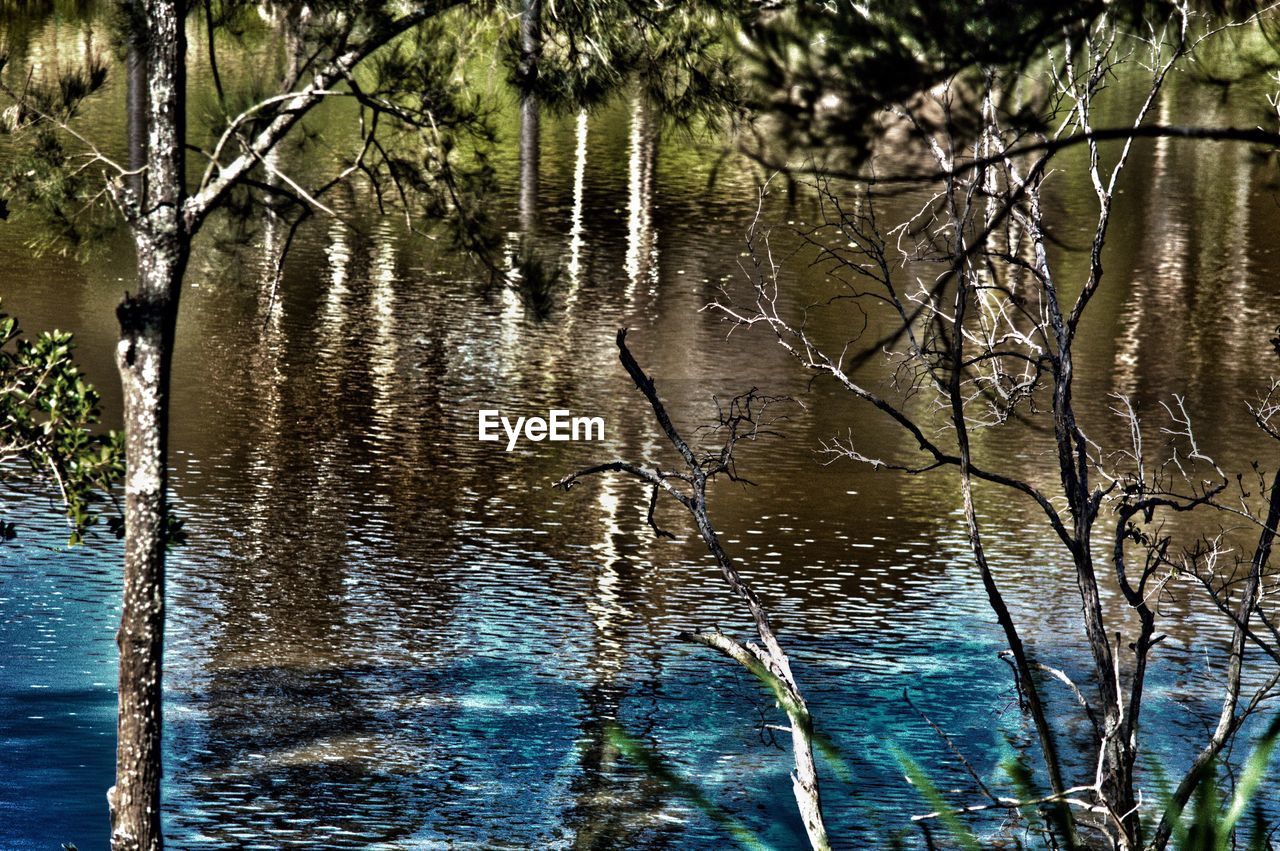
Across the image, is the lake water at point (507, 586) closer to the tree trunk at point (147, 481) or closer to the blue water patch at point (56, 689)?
the blue water patch at point (56, 689)

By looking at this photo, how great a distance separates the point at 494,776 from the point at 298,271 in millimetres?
13955

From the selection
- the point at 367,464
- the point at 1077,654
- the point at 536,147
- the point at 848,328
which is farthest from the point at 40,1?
the point at 536,147

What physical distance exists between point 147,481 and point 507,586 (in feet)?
16.7

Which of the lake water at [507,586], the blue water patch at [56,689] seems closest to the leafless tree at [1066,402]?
the lake water at [507,586]

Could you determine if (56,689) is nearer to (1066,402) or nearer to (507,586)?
(507,586)

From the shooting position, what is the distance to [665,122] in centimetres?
920

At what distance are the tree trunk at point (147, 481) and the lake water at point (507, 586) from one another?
126 cm

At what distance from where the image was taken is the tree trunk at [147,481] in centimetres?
737

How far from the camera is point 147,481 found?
739cm

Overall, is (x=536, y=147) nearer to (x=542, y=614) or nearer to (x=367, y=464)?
(x=367, y=464)

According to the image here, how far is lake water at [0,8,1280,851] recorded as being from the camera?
30.6ft

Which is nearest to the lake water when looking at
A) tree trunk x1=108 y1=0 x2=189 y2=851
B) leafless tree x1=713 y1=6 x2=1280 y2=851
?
leafless tree x1=713 y1=6 x2=1280 y2=851

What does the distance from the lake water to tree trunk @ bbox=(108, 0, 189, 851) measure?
1264 millimetres

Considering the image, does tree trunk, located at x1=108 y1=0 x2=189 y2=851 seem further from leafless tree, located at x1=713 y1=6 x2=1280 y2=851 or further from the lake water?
leafless tree, located at x1=713 y1=6 x2=1280 y2=851
